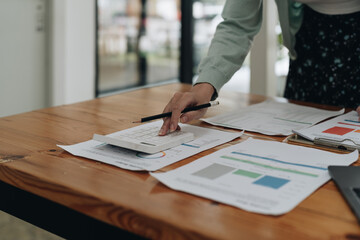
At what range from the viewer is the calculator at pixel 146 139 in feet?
2.82

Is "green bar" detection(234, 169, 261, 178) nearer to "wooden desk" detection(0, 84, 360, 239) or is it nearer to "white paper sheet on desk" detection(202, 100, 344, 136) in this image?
"wooden desk" detection(0, 84, 360, 239)

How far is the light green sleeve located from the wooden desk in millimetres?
371

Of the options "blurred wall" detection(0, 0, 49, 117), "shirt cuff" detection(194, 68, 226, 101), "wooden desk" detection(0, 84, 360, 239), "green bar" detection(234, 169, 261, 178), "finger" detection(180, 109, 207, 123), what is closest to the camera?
"wooden desk" detection(0, 84, 360, 239)

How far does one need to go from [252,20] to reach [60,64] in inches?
78.9

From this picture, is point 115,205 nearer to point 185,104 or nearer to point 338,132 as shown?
point 185,104

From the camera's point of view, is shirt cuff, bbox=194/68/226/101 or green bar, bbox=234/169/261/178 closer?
green bar, bbox=234/169/261/178

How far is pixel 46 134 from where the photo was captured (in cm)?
103

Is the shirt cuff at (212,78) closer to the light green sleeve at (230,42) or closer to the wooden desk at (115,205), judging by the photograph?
the light green sleeve at (230,42)

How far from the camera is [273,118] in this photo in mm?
1187

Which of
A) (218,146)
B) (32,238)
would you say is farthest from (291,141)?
(32,238)

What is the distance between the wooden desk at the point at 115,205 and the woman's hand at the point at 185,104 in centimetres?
14

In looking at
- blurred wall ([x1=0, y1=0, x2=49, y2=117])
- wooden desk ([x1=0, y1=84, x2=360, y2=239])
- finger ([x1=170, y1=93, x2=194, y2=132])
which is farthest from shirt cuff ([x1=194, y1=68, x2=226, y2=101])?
blurred wall ([x1=0, y1=0, x2=49, y2=117])

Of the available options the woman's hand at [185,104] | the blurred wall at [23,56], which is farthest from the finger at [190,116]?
the blurred wall at [23,56]

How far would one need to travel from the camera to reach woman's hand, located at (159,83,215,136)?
100cm
